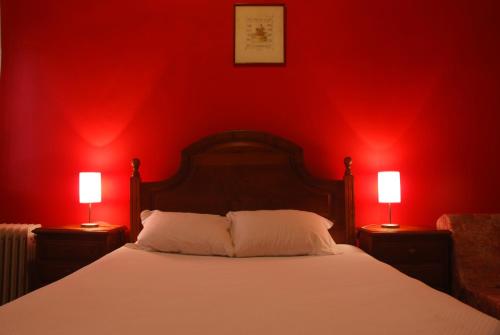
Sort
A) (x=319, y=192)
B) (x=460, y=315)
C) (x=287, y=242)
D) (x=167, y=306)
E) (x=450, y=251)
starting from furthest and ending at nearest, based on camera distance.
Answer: (x=319, y=192) → (x=450, y=251) → (x=287, y=242) → (x=167, y=306) → (x=460, y=315)

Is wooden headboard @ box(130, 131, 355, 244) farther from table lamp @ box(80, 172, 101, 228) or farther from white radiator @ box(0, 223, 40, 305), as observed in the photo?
white radiator @ box(0, 223, 40, 305)

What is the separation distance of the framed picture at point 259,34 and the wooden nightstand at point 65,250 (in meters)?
1.60


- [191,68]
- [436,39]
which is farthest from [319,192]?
[436,39]

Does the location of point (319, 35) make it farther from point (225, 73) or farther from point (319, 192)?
point (319, 192)

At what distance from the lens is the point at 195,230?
2.15 metres

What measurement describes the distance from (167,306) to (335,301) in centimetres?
58

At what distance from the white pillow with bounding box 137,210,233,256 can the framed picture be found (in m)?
1.26

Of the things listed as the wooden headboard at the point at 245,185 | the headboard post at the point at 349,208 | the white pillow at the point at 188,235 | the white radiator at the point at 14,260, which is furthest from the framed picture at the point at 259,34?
the white radiator at the point at 14,260

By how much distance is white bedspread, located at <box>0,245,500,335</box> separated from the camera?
1049 mm

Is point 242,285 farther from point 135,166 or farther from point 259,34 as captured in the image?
point 259,34

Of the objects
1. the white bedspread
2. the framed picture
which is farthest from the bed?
the framed picture

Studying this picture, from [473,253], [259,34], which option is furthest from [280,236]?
[259,34]

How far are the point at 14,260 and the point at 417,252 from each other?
276 centimetres

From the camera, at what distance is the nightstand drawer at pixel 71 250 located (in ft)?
7.86
